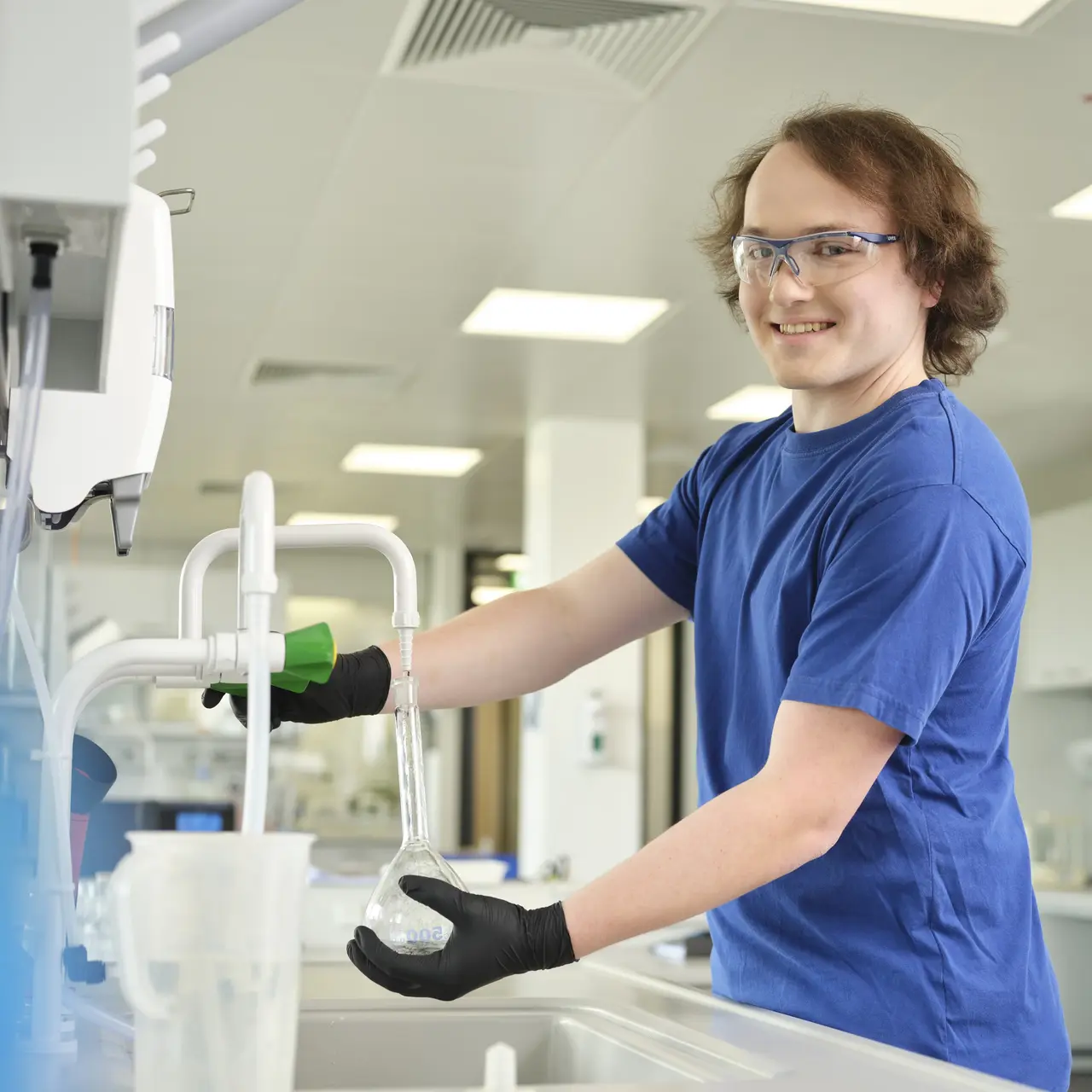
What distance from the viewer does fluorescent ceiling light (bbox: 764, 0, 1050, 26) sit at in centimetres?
271

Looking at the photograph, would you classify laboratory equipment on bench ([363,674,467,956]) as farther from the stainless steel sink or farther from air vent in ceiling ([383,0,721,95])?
air vent in ceiling ([383,0,721,95])

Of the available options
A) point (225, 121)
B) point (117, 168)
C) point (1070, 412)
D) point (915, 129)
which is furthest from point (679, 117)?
point (1070, 412)

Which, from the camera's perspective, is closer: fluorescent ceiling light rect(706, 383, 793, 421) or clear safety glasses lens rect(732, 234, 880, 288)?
clear safety glasses lens rect(732, 234, 880, 288)

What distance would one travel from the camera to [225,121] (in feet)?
10.6

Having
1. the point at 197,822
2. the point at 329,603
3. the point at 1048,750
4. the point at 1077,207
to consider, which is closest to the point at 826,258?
the point at 1077,207

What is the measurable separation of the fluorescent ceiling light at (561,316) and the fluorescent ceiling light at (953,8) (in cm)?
186

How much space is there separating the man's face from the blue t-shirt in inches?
2.5

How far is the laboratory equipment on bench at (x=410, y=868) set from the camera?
37.6 inches

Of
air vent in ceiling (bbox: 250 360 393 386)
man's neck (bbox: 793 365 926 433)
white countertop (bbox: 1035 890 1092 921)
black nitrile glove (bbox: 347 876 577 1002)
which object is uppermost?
air vent in ceiling (bbox: 250 360 393 386)

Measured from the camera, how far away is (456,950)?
97 centimetres

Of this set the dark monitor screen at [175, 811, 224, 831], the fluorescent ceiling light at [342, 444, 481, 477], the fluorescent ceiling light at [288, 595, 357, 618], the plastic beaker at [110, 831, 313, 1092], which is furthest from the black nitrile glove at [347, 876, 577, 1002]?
the fluorescent ceiling light at [288, 595, 357, 618]

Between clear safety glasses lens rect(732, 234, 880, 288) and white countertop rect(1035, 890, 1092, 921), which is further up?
clear safety glasses lens rect(732, 234, 880, 288)

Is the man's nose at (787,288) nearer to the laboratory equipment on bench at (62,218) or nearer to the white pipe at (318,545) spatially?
the white pipe at (318,545)

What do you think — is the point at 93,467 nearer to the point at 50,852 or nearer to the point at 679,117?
the point at 50,852
